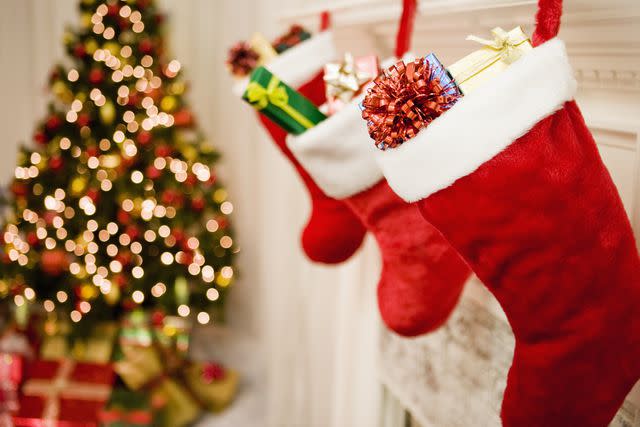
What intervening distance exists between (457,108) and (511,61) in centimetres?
9

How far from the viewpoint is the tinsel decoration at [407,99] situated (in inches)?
25.5

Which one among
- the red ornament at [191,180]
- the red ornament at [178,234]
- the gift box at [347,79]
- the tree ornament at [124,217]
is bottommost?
the red ornament at [178,234]

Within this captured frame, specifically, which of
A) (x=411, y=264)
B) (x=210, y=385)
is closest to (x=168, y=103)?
→ (x=210, y=385)

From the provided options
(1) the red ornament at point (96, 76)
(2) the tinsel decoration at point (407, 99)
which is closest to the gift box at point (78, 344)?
(1) the red ornament at point (96, 76)

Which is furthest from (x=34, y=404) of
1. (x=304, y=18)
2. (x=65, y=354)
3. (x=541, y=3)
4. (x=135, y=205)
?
(x=541, y=3)

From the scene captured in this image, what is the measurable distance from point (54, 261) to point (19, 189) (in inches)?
12.4

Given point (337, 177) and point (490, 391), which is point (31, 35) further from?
point (490, 391)

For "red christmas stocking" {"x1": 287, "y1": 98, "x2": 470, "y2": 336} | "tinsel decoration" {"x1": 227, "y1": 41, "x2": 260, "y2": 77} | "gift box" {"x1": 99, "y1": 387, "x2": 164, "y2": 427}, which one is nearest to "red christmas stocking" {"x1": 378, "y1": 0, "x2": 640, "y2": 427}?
"red christmas stocking" {"x1": 287, "y1": 98, "x2": 470, "y2": 336}

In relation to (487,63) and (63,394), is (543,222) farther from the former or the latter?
(63,394)

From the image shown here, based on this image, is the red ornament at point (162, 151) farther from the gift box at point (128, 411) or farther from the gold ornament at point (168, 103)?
the gift box at point (128, 411)

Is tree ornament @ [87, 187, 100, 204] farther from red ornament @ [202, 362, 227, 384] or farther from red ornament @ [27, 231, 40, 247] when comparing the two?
red ornament @ [202, 362, 227, 384]

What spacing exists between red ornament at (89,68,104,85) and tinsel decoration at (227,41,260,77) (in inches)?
50.4

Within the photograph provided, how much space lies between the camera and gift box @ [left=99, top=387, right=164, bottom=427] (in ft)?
6.89

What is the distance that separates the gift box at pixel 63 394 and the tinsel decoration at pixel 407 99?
1.83 meters
